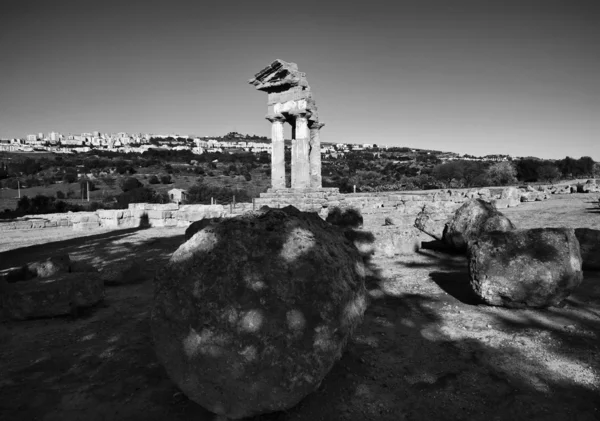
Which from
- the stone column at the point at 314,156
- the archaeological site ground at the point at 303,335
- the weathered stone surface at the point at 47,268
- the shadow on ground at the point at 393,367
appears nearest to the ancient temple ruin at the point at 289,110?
the stone column at the point at 314,156

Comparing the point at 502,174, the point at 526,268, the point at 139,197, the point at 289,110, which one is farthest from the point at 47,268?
the point at 502,174

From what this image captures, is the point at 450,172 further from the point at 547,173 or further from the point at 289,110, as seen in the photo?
the point at 289,110

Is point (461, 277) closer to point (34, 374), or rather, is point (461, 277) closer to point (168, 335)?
point (168, 335)

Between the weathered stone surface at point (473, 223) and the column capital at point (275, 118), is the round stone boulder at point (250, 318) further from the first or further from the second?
the column capital at point (275, 118)

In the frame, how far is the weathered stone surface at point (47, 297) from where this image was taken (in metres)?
4.21

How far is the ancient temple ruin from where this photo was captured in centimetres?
1530

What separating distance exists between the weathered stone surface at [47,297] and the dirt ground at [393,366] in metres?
0.14

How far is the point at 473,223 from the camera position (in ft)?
22.0

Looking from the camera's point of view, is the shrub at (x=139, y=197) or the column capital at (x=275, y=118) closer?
the column capital at (x=275, y=118)

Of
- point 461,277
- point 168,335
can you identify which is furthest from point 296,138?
point 168,335

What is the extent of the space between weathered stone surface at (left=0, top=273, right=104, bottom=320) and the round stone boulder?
106 inches

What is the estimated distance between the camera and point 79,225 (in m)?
13.8

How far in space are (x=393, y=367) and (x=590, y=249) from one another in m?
4.48

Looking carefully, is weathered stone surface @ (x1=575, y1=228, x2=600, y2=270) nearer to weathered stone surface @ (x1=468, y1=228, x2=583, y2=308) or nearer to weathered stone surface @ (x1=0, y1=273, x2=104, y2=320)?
weathered stone surface @ (x1=468, y1=228, x2=583, y2=308)
